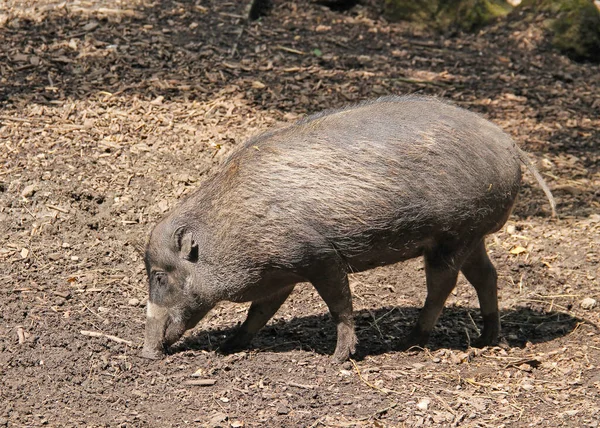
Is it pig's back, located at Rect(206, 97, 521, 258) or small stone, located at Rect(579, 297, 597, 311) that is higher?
pig's back, located at Rect(206, 97, 521, 258)

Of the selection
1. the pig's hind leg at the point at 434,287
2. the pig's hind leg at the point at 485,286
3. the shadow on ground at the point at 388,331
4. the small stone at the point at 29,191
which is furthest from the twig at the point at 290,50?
the pig's hind leg at the point at 434,287

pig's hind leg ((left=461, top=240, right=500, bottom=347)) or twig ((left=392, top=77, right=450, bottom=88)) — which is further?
twig ((left=392, top=77, right=450, bottom=88))

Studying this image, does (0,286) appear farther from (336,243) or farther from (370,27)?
(370,27)

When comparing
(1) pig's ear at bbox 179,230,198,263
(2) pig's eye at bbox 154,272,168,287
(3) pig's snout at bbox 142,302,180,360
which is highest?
(1) pig's ear at bbox 179,230,198,263

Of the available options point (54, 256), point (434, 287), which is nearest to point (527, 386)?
point (434, 287)

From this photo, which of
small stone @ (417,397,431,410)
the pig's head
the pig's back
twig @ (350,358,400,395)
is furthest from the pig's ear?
small stone @ (417,397,431,410)

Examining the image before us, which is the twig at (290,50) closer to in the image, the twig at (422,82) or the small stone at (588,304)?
the twig at (422,82)

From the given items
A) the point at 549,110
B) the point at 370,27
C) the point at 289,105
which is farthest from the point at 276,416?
the point at 370,27

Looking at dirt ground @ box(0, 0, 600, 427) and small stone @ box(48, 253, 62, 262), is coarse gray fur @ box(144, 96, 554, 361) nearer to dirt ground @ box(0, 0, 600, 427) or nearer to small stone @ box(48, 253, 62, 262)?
dirt ground @ box(0, 0, 600, 427)

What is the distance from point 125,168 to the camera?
7941 mm

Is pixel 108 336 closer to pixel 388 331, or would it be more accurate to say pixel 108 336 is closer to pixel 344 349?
pixel 344 349

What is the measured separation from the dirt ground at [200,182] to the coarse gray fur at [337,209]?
0.51 meters

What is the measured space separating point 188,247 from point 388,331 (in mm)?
1765

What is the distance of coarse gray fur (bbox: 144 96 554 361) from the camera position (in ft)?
17.9
